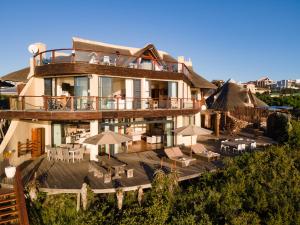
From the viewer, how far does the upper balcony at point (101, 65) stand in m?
18.6

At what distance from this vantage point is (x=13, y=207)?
11.9m

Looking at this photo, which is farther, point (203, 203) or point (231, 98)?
point (231, 98)

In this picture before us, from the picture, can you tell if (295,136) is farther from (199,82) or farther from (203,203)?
(203,203)

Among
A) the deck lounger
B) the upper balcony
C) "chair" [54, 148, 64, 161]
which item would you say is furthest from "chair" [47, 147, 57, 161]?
the deck lounger

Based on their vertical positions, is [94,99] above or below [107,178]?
above

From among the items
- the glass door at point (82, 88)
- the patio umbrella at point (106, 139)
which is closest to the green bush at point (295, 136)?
the patio umbrella at point (106, 139)

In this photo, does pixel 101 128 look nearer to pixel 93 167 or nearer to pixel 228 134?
pixel 93 167

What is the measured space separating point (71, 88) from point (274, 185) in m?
16.6

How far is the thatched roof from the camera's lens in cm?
4159

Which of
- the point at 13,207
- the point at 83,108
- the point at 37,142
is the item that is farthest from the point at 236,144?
the point at 13,207

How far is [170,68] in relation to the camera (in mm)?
25172

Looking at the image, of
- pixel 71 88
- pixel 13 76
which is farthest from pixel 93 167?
pixel 13 76

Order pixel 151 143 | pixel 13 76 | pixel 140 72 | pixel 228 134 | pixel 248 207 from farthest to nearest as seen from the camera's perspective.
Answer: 1. pixel 228 134
2. pixel 13 76
3. pixel 151 143
4. pixel 140 72
5. pixel 248 207

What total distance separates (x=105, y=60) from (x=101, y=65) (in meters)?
1.32
